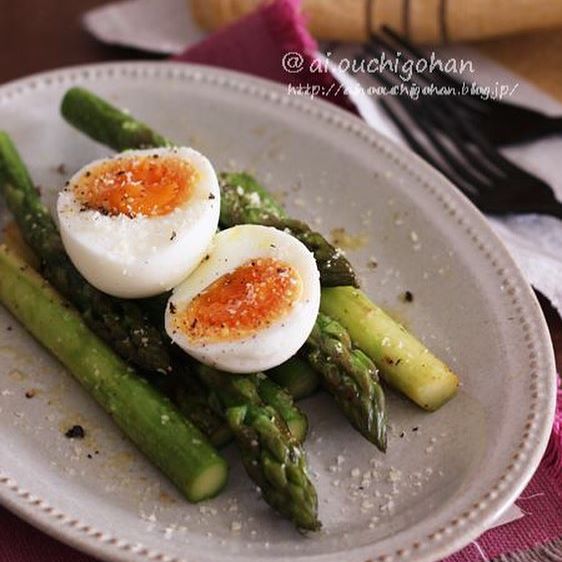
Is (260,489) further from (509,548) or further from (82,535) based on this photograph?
(509,548)

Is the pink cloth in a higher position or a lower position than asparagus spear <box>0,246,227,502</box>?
higher

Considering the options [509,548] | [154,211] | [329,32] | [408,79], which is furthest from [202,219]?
[329,32]

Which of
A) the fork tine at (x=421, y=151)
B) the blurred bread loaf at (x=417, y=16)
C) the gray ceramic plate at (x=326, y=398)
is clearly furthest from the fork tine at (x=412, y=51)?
the gray ceramic plate at (x=326, y=398)

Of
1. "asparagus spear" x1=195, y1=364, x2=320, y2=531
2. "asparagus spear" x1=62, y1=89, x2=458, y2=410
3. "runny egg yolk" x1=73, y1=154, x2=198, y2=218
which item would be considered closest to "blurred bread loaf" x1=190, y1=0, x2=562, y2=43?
"asparagus spear" x1=62, y1=89, x2=458, y2=410

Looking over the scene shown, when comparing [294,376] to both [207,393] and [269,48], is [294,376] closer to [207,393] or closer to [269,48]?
[207,393]

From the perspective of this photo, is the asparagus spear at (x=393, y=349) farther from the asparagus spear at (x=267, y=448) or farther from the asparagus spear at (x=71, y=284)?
the asparagus spear at (x=71, y=284)

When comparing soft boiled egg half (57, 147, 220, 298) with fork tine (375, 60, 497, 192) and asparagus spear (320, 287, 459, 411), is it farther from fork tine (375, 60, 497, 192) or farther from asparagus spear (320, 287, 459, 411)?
fork tine (375, 60, 497, 192)

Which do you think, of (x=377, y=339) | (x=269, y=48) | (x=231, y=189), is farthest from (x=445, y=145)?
(x=377, y=339)
